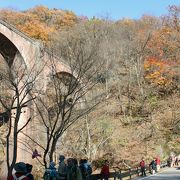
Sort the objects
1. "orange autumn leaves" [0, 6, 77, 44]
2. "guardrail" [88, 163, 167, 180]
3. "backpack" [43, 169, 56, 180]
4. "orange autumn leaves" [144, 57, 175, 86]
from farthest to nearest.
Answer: "orange autumn leaves" [0, 6, 77, 44]
"orange autumn leaves" [144, 57, 175, 86]
"guardrail" [88, 163, 167, 180]
"backpack" [43, 169, 56, 180]

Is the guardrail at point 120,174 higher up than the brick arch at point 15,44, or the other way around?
the brick arch at point 15,44

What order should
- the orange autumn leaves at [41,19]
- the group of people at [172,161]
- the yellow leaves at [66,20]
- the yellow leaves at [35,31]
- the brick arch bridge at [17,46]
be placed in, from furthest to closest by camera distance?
the yellow leaves at [66,20], the orange autumn leaves at [41,19], the yellow leaves at [35,31], the group of people at [172,161], the brick arch bridge at [17,46]

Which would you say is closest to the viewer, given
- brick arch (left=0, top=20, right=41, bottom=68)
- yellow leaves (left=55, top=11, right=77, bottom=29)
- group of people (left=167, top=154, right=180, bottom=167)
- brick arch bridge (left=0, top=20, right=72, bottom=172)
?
brick arch bridge (left=0, top=20, right=72, bottom=172)

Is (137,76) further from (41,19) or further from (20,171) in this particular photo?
(20,171)

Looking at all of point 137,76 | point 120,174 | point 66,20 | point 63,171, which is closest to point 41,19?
point 66,20

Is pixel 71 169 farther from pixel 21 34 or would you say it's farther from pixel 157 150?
pixel 157 150

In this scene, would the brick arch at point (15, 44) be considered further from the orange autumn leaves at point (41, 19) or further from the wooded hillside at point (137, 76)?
the orange autumn leaves at point (41, 19)

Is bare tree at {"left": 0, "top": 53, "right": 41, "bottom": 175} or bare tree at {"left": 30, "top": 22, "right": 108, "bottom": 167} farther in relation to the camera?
bare tree at {"left": 30, "top": 22, "right": 108, "bottom": 167}

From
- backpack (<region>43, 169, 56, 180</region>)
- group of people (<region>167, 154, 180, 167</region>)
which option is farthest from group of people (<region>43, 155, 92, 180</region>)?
group of people (<region>167, 154, 180, 167</region>)

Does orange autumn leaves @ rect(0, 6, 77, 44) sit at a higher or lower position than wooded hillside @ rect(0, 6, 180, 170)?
higher

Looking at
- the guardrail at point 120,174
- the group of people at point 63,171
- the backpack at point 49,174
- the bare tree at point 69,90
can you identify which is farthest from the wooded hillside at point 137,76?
the backpack at point 49,174

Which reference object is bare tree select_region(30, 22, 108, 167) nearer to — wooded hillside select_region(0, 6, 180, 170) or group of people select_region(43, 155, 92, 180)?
group of people select_region(43, 155, 92, 180)

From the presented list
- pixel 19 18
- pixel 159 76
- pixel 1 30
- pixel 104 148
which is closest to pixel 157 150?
pixel 104 148

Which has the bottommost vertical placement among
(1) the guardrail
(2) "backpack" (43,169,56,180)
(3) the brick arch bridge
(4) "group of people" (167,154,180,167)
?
(2) "backpack" (43,169,56,180)
